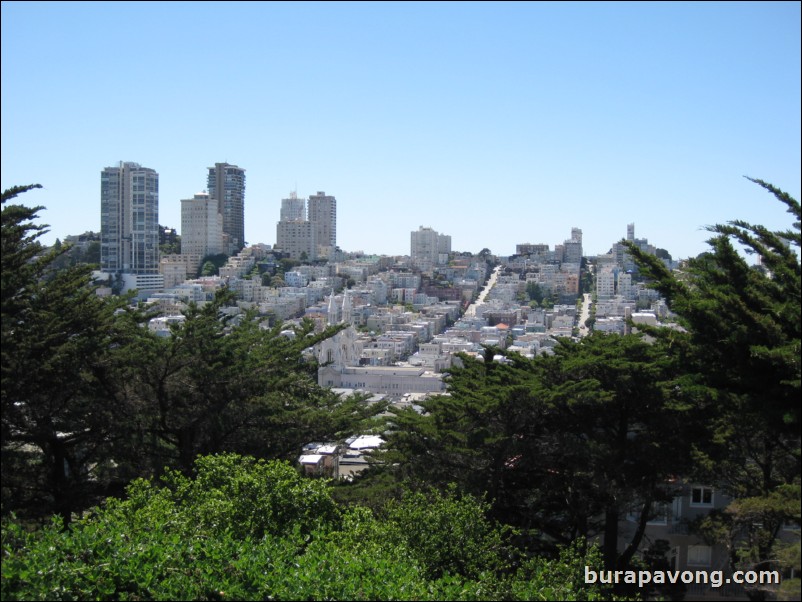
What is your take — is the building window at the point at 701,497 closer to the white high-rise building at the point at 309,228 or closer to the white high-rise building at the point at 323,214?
the white high-rise building at the point at 309,228

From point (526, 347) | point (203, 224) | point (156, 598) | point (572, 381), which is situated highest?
point (203, 224)

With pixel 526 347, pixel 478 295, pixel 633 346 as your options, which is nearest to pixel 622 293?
pixel 478 295

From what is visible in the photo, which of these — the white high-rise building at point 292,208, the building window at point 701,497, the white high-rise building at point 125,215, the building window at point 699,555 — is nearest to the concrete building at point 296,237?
the white high-rise building at point 292,208

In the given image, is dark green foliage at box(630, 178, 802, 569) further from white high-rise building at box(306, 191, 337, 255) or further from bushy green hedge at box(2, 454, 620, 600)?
white high-rise building at box(306, 191, 337, 255)

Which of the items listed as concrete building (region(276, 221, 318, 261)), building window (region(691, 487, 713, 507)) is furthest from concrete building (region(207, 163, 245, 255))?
building window (region(691, 487, 713, 507))

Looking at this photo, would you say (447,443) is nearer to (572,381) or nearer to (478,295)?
(572,381)

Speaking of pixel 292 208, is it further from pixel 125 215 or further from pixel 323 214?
pixel 125 215
